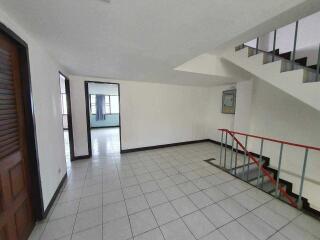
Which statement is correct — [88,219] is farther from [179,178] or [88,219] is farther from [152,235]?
[179,178]

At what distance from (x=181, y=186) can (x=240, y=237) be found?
111 cm

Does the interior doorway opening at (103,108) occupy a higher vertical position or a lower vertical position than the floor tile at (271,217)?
higher

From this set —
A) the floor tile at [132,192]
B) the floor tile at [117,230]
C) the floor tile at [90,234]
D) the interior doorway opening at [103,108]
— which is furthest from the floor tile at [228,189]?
the interior doorway opening at [103,108]

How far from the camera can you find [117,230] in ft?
5.35

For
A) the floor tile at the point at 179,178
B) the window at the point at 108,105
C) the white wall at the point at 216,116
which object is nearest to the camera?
the floor tile at the point at 179,178

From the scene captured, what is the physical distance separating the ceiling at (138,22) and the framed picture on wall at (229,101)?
3106 millimetres

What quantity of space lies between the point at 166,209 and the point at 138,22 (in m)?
2.33

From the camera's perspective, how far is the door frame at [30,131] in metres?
1.52

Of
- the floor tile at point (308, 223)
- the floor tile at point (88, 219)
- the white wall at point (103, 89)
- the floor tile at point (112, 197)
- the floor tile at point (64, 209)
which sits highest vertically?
the white wall at point (103, 89)

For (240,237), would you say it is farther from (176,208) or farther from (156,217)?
(156,217)

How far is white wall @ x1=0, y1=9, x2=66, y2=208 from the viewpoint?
168cm

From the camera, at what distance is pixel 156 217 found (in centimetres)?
183

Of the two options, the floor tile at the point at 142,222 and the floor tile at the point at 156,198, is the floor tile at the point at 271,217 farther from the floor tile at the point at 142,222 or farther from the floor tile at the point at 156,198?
the floor tile at the point at 142,222

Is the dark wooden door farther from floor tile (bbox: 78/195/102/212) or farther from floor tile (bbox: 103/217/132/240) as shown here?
floor tile (bbox: 103/217/132/240)
